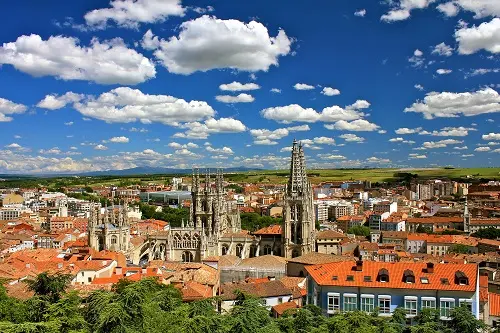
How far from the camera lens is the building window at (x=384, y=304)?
39.5 m

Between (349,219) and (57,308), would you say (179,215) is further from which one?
(57,308)

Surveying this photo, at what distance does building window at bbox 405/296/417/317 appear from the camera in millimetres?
38844

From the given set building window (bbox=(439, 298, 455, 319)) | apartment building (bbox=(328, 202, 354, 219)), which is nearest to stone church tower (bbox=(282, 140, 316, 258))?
building window (bbox=(439, 298, 455, 319))

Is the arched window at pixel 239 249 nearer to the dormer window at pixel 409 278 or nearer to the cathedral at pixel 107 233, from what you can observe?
the cathedral at pixel 107 233

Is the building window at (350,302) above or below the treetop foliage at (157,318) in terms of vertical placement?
below

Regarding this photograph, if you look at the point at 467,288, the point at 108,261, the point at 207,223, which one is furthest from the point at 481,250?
the point at 108,261

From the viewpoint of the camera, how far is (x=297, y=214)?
73375mm

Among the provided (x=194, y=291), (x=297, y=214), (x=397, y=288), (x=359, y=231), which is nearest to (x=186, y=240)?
(x=297, y=214)

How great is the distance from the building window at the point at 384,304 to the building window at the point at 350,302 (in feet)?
6.28

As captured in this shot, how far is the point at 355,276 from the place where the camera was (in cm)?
4128

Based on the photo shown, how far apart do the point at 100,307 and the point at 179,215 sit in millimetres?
128341

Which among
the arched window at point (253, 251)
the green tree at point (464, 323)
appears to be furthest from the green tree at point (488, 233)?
the green tree at point (464, 323)

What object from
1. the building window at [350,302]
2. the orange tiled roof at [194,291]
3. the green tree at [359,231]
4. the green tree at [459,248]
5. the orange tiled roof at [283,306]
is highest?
the building window at [350,302]

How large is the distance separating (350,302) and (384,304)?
2.72m
